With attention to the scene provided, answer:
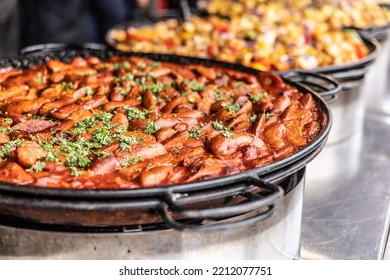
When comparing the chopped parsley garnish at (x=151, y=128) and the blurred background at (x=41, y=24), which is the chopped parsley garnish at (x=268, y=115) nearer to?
the chopped parsley garnish at (x=151, y=128)

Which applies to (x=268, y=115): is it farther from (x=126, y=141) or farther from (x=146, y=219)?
(x=146, y=219)

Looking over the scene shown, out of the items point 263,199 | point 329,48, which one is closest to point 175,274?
point 263,199

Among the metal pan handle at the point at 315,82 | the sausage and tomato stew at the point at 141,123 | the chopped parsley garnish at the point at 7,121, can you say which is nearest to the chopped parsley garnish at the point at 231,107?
the sausage and tomato stew at the point at 141,123

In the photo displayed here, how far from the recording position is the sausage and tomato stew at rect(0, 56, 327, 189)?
1.57m

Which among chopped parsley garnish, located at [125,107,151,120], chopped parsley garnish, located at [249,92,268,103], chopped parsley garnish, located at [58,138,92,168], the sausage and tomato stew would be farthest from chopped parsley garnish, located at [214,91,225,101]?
chopped parsley garnish, located at [58,138,92,168]

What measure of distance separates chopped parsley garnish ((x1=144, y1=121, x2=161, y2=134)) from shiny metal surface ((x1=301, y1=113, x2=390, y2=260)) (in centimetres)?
72

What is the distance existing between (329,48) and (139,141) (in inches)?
77.7

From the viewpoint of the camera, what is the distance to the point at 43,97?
2195 millimetres

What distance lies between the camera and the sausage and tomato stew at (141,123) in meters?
1.57

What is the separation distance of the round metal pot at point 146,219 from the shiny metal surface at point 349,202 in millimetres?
494

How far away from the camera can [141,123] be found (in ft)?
6.26

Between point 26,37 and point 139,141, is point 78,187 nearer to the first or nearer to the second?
point 139,141

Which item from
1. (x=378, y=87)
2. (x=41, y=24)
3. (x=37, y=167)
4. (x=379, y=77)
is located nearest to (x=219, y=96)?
(x=37, y=167)

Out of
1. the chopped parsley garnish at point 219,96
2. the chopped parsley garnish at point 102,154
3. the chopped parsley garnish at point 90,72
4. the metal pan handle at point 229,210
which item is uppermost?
the chopped parsley garnish at point 90,72
